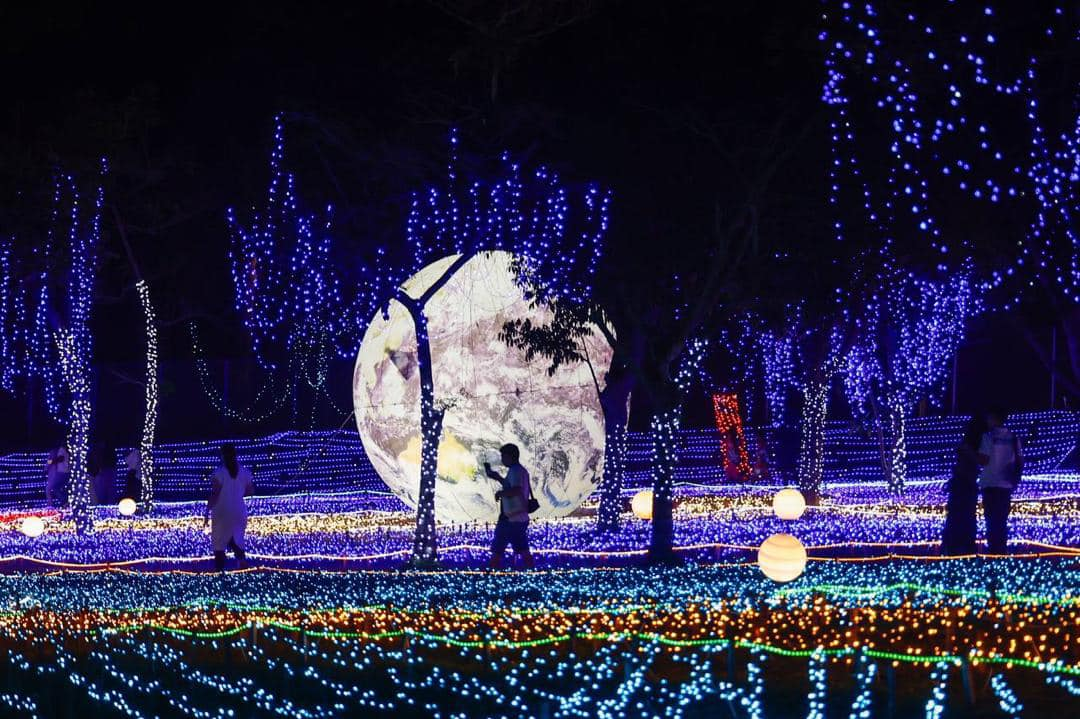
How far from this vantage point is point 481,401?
23.6 m

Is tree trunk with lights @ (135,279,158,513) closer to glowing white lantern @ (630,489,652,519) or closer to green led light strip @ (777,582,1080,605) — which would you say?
glowing white lantern @ (630,489,652,519)

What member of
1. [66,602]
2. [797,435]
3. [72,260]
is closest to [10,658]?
[66,602]

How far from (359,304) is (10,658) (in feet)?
34.8

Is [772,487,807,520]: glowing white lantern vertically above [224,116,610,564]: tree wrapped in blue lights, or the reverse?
[224,116,610,564]: tree wrapped in blue lights

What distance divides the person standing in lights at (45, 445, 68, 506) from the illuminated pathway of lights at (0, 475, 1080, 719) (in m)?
21.3

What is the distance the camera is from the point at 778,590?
11.7m

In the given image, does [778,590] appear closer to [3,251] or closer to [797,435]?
[3,251]

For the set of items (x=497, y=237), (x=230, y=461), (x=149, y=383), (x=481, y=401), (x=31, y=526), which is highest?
(x=497, y=237)

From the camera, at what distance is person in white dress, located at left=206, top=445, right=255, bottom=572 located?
18.5 metres

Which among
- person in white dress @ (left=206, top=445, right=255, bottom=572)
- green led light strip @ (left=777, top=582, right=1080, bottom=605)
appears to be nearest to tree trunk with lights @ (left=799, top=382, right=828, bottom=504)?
person in white dress @ (left=206, top=445, right=255, bottom=572)

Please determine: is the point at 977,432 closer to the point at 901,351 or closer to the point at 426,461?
the point at 426,461

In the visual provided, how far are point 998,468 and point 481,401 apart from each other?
9375mm

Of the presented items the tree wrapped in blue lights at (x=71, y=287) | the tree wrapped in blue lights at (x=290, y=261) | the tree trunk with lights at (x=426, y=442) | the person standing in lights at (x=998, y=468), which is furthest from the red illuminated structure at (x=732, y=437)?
the person standing in lights at (x=998, y=468)

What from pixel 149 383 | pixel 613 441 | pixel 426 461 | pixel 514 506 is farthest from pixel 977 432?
pixel 149 383
